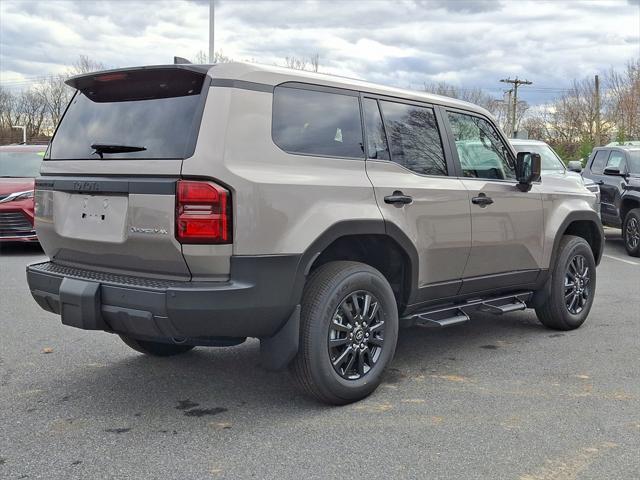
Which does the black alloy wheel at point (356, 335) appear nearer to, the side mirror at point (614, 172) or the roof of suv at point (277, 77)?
the roof of suv at point (277, 77)

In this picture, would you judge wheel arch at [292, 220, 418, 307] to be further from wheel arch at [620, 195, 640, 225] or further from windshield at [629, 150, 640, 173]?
windshield at [629, 150, 640, 173]

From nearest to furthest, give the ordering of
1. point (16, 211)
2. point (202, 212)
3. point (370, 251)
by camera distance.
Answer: point (202, 212) → point (370, 251) → point (16, 211)

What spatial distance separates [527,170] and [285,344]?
2.54 metres

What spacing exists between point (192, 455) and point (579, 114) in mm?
46021

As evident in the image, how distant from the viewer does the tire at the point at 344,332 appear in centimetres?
367

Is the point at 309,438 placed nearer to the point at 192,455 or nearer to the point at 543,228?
the point at 192,455

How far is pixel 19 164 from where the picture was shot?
11.1 m

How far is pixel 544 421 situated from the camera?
367 centimetres

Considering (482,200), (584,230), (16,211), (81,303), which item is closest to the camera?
(81,303)

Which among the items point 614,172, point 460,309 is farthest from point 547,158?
point 460,309

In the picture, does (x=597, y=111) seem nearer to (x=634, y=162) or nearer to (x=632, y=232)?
(x=634, y=162)

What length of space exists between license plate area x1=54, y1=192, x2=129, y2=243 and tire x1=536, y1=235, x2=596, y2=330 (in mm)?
3551

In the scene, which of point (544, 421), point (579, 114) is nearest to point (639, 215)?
point (544, 421)

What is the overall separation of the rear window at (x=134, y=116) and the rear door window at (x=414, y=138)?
1.33 m
